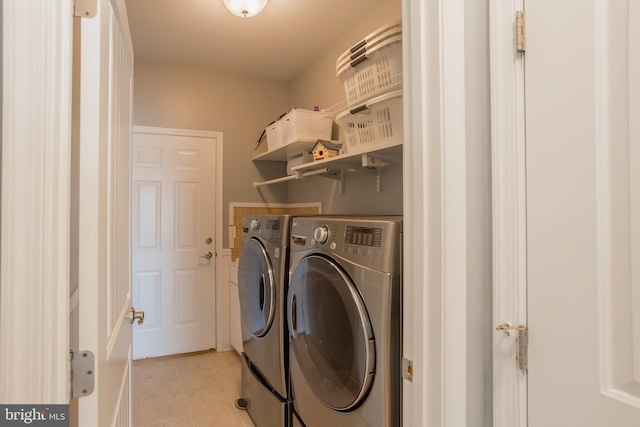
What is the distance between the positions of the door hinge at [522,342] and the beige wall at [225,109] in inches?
114

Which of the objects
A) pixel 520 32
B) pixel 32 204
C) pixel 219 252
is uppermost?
pixel 520 32

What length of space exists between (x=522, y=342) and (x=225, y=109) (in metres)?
3.20

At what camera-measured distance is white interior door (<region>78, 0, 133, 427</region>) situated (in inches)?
26.3

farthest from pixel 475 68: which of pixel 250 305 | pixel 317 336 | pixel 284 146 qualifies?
pixel 284 146

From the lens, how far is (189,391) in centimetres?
259

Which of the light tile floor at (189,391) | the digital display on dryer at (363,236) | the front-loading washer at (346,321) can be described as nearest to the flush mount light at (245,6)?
the front-loading washer at (346,321)

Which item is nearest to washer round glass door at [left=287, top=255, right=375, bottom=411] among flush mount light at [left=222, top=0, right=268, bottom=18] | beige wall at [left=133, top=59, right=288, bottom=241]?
flush mount light at [left=222, top=0, right=268, bottom=18]

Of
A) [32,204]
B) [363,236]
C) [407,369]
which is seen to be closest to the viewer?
[32,204]

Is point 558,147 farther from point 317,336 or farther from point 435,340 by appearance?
point 317,336

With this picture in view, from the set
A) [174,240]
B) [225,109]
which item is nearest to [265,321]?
[174,240]

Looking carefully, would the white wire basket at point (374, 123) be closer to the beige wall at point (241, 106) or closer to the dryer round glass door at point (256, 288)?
the beige wall at point (241, 106)

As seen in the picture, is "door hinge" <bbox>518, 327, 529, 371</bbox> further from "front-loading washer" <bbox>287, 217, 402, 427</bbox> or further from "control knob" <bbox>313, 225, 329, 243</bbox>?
"control knob" <bbox>313, 225, 329, 243</bbox>

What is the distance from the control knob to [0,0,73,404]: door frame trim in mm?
948

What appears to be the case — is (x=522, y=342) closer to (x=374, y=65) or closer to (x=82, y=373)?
(x=82, y=373)
